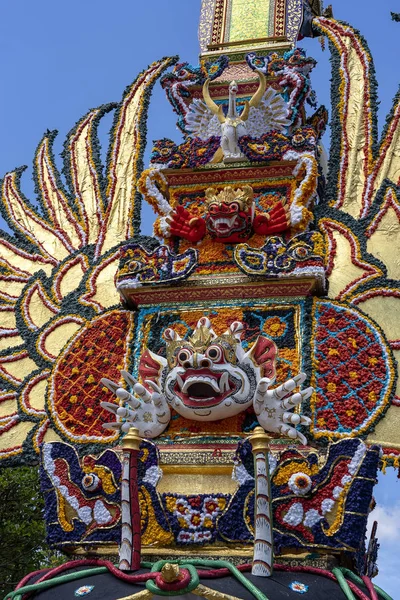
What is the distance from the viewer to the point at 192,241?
33.1 feet

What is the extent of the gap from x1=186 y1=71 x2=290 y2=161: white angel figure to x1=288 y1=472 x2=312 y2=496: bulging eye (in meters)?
4.36

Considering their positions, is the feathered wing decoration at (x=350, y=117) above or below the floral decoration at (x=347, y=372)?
above

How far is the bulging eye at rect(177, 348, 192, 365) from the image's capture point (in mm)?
8250

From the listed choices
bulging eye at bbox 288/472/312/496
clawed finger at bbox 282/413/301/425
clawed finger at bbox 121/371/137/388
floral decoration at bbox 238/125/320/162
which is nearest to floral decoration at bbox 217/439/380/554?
bulging eye at bbox 288/472/312/496

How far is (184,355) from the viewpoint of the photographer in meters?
8.27

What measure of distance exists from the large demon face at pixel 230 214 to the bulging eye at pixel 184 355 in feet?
6.49

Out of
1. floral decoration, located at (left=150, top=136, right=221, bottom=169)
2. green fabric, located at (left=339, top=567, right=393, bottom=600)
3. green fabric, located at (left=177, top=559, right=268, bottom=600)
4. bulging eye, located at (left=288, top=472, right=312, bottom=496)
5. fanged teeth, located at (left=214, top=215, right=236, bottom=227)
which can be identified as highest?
floral decoration, located at (left=150, top=136, right=221, bottom=169)

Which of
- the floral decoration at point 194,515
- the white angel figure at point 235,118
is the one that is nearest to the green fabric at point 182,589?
the floral decoration at point 194,515

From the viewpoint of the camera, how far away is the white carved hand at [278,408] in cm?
798

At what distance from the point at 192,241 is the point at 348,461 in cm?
358

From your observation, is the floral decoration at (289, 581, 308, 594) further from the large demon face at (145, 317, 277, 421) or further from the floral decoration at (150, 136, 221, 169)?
the floral decoration at (150, 136, 221, 169)

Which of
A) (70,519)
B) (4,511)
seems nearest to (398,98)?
(70,519)

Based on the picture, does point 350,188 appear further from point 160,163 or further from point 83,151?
point 83,151

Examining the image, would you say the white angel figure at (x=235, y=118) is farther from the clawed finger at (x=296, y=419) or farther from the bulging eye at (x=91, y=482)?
the bulging eye at (x=91, y=482)
